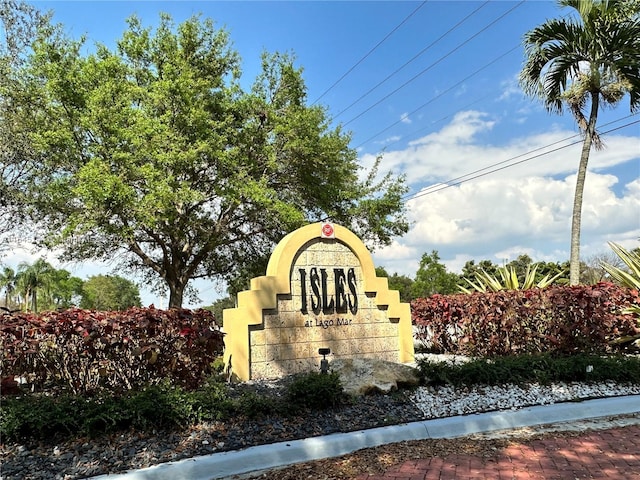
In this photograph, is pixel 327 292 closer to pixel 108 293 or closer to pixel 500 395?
pixel 500 395

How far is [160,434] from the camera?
4602mm

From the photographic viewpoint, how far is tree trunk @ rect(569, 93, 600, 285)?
494 inches

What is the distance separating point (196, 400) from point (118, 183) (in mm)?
10449

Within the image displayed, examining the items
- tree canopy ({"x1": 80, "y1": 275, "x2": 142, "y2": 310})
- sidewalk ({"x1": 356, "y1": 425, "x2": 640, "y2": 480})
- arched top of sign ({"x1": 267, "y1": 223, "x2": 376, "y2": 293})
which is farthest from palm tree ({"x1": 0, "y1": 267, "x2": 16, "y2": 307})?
sidewalk ({"x1": 356, "y1": 425, "x2": 640, "y2": 480})

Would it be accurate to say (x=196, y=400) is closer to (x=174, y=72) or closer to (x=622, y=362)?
(x=622, y=362)

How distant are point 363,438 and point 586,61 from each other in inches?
483

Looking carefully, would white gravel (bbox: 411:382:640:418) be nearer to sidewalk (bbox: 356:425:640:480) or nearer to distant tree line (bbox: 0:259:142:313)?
sidewalk (bbox: 356:425:640:480)

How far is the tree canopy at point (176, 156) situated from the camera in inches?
570

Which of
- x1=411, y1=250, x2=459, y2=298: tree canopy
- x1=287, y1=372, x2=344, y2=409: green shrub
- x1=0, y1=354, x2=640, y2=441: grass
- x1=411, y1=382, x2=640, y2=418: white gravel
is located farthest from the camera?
x1=411, y1=250, x2=459, y2=298: tree canopy

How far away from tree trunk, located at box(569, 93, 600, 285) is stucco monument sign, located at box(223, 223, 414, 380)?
600 centimetres

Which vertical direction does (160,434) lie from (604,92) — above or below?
below

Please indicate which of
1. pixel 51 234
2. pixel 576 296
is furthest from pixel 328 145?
pixel 576 296

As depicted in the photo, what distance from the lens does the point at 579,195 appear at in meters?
12.7

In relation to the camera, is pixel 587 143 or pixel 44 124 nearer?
pixel 587 143
